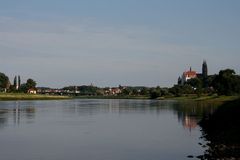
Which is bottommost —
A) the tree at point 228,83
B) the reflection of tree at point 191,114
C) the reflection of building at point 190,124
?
the reflection of building at point 190,124

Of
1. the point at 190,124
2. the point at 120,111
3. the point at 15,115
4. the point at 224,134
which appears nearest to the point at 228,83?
the point at 120,111

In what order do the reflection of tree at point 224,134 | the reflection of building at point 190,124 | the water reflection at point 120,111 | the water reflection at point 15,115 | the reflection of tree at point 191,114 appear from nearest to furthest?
the reflection of tree at point 224,134
the reflection of building at point 190,124
the reflection of tree at point 191,114
the water reflection at point 15,115
the water reflection at point 120,111

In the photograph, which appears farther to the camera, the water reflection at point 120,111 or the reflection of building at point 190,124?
the water reflection at point 120,111

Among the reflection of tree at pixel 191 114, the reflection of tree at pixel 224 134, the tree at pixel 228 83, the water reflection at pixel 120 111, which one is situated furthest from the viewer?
the tree at pixel 228 83

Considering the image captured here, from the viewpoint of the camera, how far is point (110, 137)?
176 feet

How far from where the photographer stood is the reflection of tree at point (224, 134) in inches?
1439

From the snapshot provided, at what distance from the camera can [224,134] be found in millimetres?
50281

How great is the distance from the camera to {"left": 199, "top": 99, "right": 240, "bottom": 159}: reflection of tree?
36.6 m

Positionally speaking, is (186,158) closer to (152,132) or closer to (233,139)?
(233,139)

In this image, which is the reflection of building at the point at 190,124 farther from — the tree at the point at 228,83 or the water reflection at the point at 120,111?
the tree at the point at 228,83

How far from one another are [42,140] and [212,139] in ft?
59.7

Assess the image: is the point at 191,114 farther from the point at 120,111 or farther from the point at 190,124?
the point at 190,124

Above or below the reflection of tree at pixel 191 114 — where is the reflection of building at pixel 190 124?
below

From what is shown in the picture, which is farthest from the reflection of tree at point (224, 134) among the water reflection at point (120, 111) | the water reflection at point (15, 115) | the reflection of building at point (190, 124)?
the water reflection at point (15, 115)
